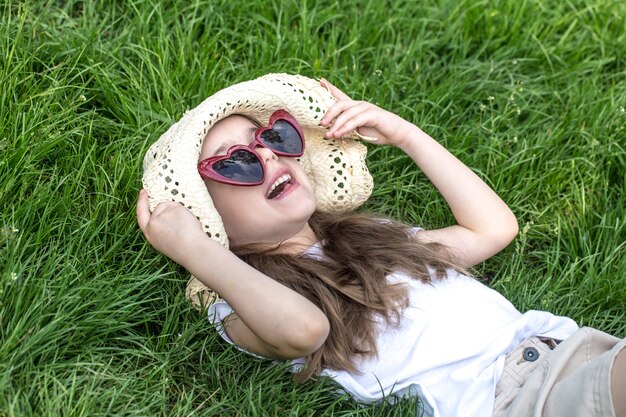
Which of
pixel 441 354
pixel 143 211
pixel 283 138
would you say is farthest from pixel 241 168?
pixel 441 354

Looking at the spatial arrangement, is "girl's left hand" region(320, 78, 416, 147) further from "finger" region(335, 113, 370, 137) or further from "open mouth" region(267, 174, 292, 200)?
"open mouth" region(267, 174, 292, 200)

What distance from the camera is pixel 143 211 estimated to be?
2.69 meters

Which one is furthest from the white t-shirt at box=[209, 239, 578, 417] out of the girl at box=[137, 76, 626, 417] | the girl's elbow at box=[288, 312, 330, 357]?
the girl's elbow at box=[288, 312, 330, 357]

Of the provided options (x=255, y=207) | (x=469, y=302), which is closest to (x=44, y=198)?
(x=255, y=207)

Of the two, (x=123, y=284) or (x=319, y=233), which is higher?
(x=319, y=233)

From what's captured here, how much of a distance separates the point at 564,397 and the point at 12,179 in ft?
6.43

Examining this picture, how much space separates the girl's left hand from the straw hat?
5 centimetres

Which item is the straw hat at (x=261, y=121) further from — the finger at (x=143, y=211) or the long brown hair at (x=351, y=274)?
the long brown hair at (x=351, y=274)

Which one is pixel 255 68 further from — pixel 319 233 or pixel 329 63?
pixel 319 233

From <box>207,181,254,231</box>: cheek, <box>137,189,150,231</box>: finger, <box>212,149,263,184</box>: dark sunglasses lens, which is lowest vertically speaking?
<box>137,189,150,231</box>: finger

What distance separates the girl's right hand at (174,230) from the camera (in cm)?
259

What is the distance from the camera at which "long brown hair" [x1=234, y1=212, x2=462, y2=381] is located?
279cm

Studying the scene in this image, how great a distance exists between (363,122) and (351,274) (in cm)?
58

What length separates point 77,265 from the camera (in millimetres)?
2840
